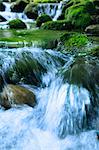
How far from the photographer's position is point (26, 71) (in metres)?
8.55

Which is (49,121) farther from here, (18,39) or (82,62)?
(18,39)

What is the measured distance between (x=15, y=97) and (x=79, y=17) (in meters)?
9.94

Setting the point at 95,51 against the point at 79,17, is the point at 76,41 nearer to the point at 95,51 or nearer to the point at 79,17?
the point at 95,51

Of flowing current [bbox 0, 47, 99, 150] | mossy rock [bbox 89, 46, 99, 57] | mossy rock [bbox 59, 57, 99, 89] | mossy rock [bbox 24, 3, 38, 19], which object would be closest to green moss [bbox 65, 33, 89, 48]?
mossy rock [bbox 89, 46, 99, 57]

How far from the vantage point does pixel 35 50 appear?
32.0 feet

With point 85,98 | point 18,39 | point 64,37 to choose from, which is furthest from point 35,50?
point 85,98

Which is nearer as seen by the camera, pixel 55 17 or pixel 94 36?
pixel 94 36

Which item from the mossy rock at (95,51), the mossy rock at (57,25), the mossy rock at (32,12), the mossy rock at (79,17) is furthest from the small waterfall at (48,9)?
the mossy rock at (95,51)

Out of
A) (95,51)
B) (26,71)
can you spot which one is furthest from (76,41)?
(26,71)

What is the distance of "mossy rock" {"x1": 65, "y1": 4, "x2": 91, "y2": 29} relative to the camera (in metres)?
16.1

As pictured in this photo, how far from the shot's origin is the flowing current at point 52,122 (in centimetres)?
626

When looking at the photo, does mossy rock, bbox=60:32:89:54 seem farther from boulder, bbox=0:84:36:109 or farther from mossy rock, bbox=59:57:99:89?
boulder, bbox=0:84:36:109

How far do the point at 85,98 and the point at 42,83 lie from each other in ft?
4.86

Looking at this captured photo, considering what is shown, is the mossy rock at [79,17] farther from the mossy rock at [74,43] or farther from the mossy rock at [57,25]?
the mossy rock at [74,43]
